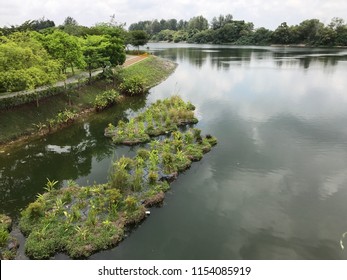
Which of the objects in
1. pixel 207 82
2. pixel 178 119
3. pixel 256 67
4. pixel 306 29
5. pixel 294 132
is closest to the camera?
pixel 294 132

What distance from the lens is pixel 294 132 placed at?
30156 millimetres

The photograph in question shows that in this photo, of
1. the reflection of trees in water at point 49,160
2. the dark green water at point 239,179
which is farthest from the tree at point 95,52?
the reflection of trees in water at point 49,160

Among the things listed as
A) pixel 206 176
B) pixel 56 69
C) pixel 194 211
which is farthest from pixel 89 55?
pixel 194 211

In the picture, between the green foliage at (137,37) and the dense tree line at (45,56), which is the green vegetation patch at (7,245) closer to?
the dense tree line at (45,56)

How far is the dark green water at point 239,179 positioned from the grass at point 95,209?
0.67 meters

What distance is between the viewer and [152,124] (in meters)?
30.8

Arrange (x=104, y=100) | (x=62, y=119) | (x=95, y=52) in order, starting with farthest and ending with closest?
(x=95, y=52) < (x=104, y=100) < (x=62, y=119)

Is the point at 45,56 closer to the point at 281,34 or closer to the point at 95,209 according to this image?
the point at 95,209

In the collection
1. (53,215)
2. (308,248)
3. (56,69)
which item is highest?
(56,69)

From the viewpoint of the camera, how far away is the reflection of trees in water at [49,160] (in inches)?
800

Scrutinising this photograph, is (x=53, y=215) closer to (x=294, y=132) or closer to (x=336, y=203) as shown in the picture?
(x=336, y=203)

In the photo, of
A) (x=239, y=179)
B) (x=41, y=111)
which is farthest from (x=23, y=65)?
(x=239, y=179)

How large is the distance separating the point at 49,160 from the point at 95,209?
1028 cm

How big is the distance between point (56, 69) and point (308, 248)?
1100 inches
